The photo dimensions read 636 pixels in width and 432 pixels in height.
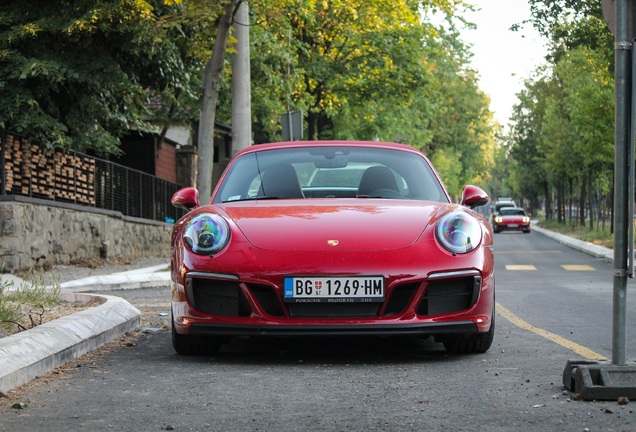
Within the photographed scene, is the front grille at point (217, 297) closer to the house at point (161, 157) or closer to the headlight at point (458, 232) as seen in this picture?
the headlight at point (458, 232)

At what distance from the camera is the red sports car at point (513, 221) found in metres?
64.1

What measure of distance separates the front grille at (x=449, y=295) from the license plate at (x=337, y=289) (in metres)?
0.30

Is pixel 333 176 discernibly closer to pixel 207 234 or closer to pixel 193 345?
pixel 207 234

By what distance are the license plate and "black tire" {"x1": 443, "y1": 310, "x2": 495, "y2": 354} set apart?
748mm

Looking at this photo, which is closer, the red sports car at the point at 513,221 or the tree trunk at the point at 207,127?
the tree trunk at the point at 207,127

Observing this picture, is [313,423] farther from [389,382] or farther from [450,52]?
[450,52]

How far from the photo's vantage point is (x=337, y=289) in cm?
671

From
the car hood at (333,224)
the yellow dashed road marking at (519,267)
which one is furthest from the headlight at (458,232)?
the yellow dashed road marking at (519,267)

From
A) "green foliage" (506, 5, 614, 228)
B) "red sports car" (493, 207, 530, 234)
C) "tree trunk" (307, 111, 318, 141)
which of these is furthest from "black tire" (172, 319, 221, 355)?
"red sports car" (493, 207, 530, 234)

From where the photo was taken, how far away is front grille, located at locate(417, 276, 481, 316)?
6801 millimetres

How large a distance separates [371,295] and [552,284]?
1096 cm

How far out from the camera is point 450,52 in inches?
2544

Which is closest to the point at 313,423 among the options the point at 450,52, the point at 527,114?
the point at 450,52

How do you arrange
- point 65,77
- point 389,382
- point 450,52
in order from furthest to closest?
point 450,52, point 65,77, point 389,382
